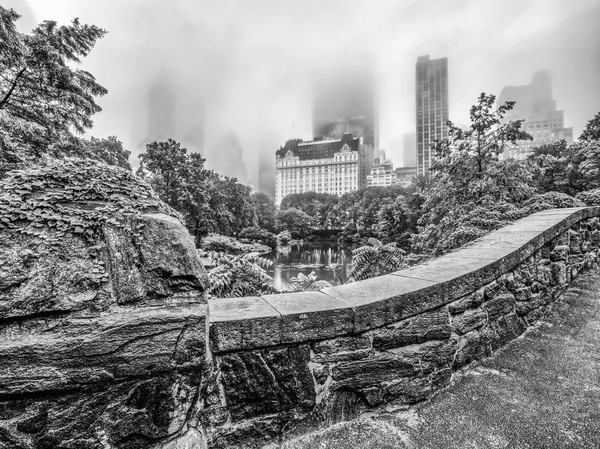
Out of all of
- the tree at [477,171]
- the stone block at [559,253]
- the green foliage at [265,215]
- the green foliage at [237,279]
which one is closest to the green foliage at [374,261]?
the tree at [477,171]

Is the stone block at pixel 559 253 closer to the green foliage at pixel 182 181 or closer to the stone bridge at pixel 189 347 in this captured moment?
the stone bridge at pixel 189 347

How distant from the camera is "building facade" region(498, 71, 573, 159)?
9462cm

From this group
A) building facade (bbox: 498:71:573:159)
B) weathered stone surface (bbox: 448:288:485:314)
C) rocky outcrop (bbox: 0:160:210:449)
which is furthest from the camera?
building facade (bbox: 498:71:573:159)

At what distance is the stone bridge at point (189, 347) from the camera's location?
39.9 inches

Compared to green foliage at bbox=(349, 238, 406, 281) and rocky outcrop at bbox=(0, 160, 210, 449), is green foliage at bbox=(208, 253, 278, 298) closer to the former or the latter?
green foliage at bbox=(349, 238, 406, 281)

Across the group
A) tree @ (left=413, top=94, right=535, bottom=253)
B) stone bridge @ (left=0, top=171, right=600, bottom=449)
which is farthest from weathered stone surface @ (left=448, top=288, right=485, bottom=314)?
tree @ (left=413, top=94, right=535, bottom=253)

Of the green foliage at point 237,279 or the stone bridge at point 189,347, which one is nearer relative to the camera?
the stone bridge at point 189,347

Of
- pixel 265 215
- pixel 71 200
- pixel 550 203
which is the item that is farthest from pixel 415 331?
pixel 265 215

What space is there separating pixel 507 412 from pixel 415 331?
22.9 inches

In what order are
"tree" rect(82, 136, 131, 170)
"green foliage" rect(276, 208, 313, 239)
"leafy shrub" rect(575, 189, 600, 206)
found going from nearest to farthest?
"leafy shrub" rect(575, 189, 600, 206)
"tree" rect(82, 136, 131, 170)
"green foliage" rect(276, 208, 313, 239)

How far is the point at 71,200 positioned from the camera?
1233mm

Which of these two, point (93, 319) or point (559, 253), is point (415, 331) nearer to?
point (93, 319)

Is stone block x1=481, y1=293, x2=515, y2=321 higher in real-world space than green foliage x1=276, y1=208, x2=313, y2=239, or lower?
lower

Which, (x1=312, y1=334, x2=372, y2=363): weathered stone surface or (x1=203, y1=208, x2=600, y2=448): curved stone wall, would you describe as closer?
(x1=203, y1=208, x2=600, y2=448): curved stone wall
